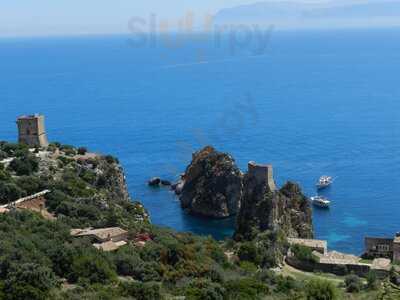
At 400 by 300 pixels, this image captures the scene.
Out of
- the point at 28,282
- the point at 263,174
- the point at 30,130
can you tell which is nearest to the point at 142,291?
the point at 28,282

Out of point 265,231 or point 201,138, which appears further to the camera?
point 201,138

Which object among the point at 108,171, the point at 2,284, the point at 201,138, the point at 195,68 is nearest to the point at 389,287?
the point at 2,284

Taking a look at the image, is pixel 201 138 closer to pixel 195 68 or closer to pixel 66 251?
pixel 66 251

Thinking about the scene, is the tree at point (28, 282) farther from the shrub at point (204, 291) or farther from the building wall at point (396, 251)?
the building wall at point (396, 251)

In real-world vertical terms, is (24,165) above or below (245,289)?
above

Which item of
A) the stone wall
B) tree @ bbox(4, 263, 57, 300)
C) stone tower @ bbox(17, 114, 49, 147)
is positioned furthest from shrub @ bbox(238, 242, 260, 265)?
stone tower @ bbox(17, 114, 49, 147)

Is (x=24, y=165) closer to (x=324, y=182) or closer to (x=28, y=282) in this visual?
(x=28, y=282)
